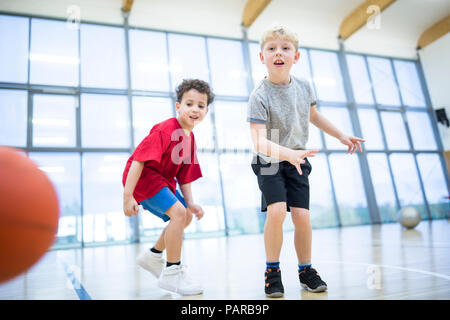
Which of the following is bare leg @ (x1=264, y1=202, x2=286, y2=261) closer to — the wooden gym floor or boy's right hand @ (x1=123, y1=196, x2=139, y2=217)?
the wooden gym floor

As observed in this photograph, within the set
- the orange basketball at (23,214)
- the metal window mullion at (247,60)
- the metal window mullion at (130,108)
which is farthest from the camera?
the metal window mullion at (247,60)

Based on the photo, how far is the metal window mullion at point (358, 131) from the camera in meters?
7.67

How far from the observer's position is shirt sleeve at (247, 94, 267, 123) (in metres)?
1.36

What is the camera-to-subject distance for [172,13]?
688 cm

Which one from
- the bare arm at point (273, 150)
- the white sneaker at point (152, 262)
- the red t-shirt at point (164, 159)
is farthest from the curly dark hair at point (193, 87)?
the white sneaker at point (152, 262)

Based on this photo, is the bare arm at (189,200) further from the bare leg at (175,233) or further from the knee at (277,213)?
the knee at (277,213)

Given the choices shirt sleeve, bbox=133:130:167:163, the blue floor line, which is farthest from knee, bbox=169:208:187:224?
the blue floor line

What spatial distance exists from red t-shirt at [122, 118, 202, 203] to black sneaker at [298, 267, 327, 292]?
68 centimetres

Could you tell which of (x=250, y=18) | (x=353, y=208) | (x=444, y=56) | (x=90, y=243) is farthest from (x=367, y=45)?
(x=90, y=243)

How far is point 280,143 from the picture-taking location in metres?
1.41

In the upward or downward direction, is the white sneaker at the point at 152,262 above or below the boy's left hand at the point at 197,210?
below

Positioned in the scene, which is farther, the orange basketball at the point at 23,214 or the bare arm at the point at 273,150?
the bare arm at the point at 273,150

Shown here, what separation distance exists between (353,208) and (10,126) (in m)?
A: 6.85

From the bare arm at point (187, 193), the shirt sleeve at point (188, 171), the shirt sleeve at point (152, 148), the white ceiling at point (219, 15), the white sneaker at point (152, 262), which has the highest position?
the white ceiling at point (219, 15)
